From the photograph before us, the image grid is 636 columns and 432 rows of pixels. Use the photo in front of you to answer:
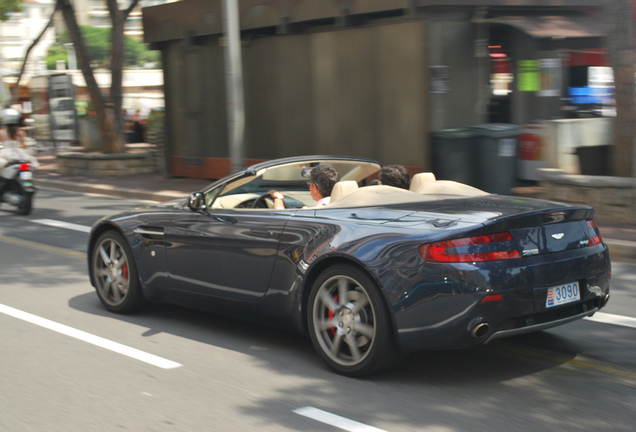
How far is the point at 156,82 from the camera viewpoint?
71625 mm

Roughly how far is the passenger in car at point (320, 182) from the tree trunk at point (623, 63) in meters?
6.55

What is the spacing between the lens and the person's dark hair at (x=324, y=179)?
5863mm

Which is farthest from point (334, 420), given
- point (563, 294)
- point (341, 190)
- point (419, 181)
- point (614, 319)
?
point (614, 319)

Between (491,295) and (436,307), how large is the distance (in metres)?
0.30

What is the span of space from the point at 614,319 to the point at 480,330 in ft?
7.70

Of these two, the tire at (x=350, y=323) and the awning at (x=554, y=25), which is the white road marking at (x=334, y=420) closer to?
the tire at (x=350, y=323)

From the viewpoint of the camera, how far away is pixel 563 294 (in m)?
4.72

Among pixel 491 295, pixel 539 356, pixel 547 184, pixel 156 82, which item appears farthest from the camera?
pixel 156 82

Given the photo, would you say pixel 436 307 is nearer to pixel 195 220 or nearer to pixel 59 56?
pixel 195 220

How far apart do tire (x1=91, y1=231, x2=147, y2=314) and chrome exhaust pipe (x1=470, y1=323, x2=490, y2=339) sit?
3030mm

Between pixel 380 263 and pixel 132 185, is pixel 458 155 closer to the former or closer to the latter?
pixel 132 185

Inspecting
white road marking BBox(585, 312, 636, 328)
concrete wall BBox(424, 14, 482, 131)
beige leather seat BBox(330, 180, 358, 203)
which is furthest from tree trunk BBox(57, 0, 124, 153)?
white road marking BBox(585, 312, 636, 328)

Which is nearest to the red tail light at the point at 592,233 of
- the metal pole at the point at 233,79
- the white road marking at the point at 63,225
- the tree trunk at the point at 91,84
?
the white road marking at the point at 63,225

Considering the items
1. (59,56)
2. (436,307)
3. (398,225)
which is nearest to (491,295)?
(436,307)
